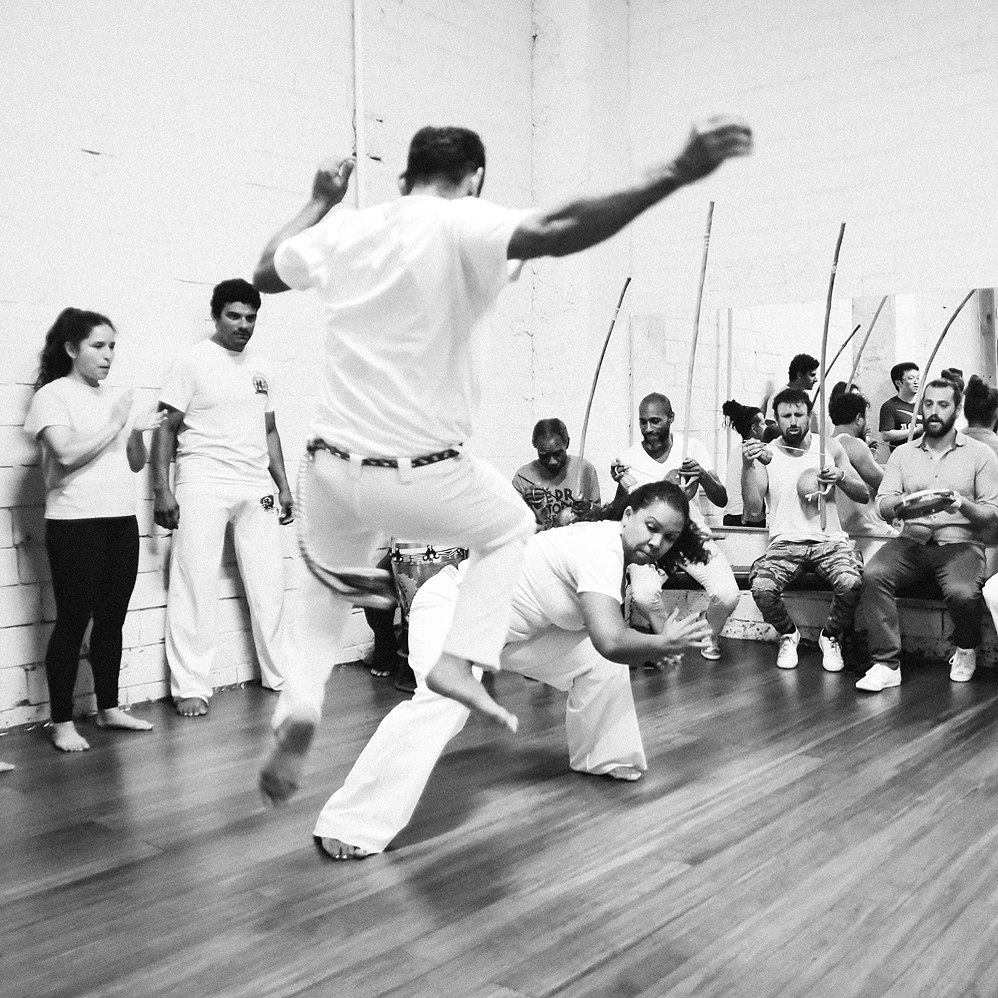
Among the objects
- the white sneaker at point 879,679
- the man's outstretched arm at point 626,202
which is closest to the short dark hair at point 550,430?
the white sneaker at point 879,679

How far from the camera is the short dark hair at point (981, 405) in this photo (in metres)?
5.03

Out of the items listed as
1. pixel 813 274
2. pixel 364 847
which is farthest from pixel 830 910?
pixel 813 274

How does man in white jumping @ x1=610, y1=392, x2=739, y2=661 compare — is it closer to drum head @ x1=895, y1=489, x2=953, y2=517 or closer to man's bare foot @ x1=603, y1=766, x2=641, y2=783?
drum head @ x1=895, y1=489, x2=953, y2=517

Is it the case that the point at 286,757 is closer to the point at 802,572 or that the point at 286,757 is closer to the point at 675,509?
the point at 675,509

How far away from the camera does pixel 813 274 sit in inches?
230

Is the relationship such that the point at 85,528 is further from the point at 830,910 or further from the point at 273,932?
the point at 830,910

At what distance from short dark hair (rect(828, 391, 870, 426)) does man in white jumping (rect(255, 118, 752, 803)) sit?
360 centimetres

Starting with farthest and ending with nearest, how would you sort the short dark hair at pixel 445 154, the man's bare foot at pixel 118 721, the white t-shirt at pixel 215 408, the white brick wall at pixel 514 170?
the white t-shirt at pixel 215 408, the white brick wall at pixel 514 170, the man's bare foot at pixel 118 721, the short dark hair at pixel 445 154

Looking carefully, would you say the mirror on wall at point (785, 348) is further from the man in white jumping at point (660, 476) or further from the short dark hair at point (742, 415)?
the man in white jumping at point (660, 476)

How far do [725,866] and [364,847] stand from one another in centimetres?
91

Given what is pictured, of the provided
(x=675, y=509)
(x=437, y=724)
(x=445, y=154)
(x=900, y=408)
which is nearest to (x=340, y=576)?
(x=437, y=724)

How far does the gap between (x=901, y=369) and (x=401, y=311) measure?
4077 mm

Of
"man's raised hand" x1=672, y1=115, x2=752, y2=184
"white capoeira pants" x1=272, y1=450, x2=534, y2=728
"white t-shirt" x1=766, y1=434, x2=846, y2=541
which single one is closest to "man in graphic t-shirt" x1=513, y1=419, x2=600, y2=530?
"white t-shirt" x1=766, y1=434, x2=846, y2=541

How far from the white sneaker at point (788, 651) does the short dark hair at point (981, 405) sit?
1.28 meters
